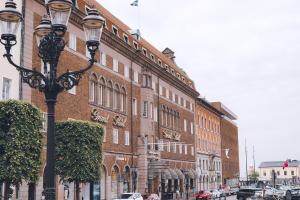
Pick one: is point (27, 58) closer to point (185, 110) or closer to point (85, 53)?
point (85, 53)

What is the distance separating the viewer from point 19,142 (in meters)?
19.8

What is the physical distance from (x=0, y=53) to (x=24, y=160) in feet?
39.7

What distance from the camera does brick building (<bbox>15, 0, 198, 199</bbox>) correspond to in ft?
119

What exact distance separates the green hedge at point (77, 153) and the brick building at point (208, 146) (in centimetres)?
4314

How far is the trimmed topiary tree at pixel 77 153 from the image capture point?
27781 mm

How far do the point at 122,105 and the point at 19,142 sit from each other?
27510mm

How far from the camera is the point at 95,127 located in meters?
29.6

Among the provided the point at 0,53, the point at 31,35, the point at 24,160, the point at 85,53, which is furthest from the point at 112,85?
the point at 24,160

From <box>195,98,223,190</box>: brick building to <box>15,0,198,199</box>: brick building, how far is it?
34.1ft

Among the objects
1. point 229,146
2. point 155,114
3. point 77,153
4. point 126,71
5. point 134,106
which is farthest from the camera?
point 229,146

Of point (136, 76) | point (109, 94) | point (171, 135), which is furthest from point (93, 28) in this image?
point (171, 135)

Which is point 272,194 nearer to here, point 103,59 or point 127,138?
point 127,138

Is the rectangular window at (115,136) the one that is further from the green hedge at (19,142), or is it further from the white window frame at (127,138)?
the green hedge at (19,142)

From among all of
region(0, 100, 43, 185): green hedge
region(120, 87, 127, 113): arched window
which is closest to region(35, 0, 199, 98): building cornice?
region(120, 87, 127, 113): arched window
